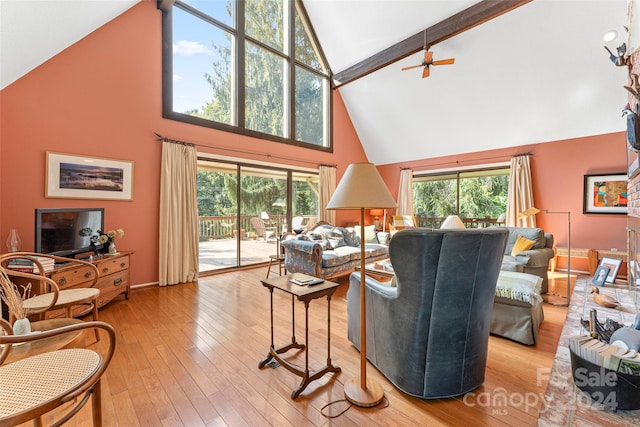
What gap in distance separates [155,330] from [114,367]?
0.63m

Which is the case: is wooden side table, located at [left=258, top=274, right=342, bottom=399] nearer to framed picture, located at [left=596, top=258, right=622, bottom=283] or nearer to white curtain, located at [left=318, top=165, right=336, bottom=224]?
framed picture, located at [left=596, top=258, right=622, bottom=283]

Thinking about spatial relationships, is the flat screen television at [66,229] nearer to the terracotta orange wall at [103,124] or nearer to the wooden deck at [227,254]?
the terracotta orange wall at [103,124]

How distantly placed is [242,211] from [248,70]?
2819 mm

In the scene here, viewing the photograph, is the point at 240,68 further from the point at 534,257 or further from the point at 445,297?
the point at 534,257

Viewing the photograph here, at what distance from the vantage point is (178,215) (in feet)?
14.1

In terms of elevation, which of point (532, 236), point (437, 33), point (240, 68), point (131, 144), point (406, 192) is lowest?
point (532, 236)

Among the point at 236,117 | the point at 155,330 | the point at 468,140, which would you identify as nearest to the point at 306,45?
the point at 236,117

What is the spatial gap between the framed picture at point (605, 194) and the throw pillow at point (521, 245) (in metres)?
1.85

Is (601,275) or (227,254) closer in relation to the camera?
(601,275)

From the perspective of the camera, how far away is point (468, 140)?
6.05 meters

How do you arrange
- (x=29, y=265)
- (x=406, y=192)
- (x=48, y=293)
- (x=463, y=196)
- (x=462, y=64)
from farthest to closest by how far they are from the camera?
(x=406, y=192) → (x=463, y=196) → (x=462, y=64) → (x=29, y=265) → (x=48, y=293)

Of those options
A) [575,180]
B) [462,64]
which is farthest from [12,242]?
[575,180]

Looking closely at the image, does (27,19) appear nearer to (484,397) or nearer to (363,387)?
(363,387)

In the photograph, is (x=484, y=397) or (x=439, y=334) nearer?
(x=439, y=334)
